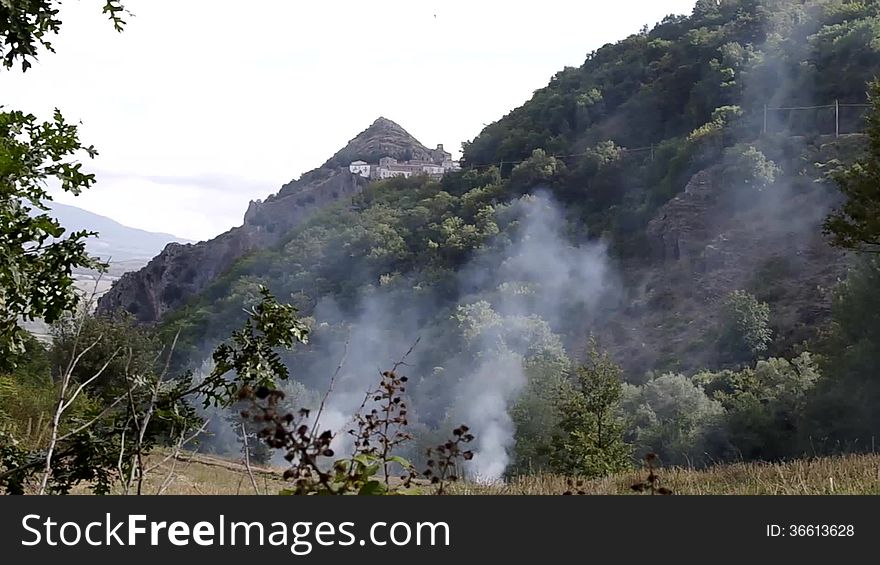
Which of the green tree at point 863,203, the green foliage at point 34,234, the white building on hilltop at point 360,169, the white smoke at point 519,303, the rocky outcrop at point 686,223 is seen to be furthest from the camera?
the white building on hilltop at point 360,169

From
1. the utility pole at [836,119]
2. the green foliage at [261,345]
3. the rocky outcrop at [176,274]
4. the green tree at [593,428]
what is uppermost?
the rocky outcrop at [176,274]

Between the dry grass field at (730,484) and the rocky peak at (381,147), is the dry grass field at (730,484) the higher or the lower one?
the lower one

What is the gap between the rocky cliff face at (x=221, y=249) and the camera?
3942 inches

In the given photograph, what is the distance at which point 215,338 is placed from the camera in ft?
246

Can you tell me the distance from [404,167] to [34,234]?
11064 cm

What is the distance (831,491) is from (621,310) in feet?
190

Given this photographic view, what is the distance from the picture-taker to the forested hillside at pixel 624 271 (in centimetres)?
3372

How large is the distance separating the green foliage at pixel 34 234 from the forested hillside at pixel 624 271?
20.8 metres

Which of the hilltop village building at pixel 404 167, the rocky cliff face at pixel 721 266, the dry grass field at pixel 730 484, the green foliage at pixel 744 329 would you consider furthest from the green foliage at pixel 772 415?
the hilltop village building at pixel 404 167

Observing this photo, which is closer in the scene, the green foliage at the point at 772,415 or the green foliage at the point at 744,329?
the green foliage at the point at 772,415

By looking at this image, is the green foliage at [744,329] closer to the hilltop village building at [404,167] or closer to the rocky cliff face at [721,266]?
the rocky cliff face at [721,266]

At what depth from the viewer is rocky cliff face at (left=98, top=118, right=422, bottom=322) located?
3942 inches

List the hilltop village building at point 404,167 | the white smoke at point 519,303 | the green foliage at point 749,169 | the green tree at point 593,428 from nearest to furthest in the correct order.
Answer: the green tree at point 593,428
the white smoke at point 519,303
the green foliage at point 749,169
the hilltop village building at point 404,167
